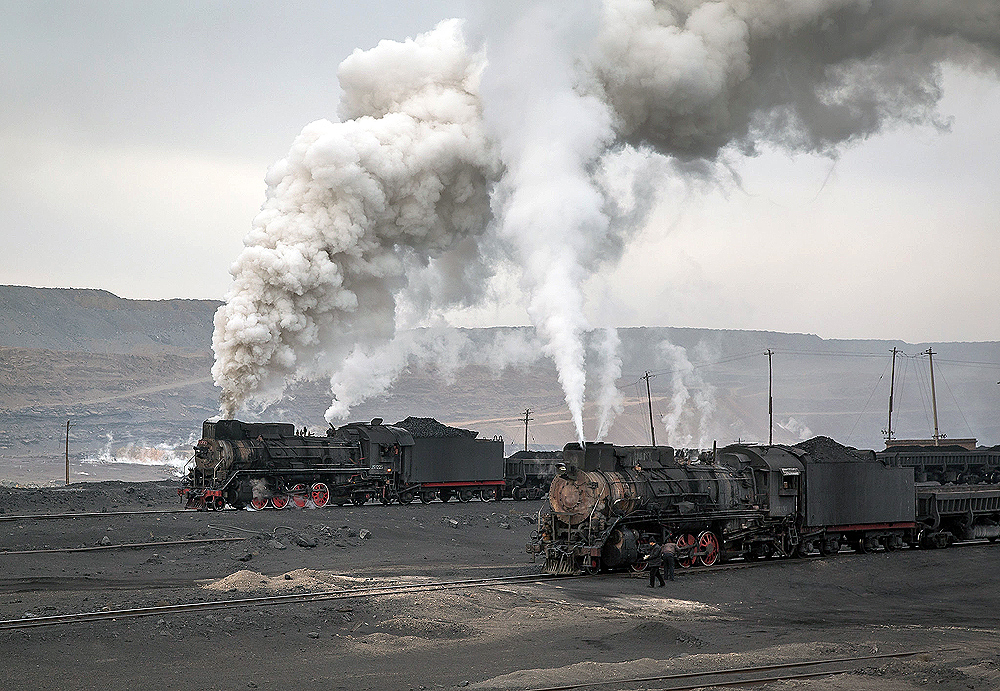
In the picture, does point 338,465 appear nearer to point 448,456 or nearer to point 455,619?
point 448,456

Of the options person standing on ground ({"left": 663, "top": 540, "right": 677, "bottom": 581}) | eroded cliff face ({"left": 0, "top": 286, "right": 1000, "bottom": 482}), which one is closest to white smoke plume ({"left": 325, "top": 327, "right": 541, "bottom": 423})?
eroded cliff face ({"left": 0, "top": 286, "right": 1000, "bottom": 482})

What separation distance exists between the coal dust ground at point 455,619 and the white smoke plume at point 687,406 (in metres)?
88.8

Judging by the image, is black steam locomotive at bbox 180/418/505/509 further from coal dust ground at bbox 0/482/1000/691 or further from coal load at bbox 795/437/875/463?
coal load at bbox 795/437/875/463

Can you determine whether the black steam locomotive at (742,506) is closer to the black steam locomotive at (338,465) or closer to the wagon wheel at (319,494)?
the black steam locomotive at (338,465)

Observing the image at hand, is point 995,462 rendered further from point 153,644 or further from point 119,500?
point 153,644

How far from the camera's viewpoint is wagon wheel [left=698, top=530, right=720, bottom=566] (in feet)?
66.0

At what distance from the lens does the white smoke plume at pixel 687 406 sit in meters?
126

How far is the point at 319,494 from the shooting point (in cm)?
3231

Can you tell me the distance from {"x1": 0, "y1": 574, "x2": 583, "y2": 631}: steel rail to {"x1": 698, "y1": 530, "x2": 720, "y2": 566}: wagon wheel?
3.24 m

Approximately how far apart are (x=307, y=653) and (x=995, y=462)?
46186 millimetres

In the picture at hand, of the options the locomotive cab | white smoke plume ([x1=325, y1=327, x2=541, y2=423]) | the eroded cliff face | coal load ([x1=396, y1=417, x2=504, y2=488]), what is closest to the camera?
the locomotive cab

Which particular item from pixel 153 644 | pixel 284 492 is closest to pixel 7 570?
pixel 153 644

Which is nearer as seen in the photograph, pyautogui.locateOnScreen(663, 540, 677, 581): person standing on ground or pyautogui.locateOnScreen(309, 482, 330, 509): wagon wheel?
pyautogui.locateOnScreen(663, 540, 677, 581): person standing on ground

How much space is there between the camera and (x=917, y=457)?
1911 inches
